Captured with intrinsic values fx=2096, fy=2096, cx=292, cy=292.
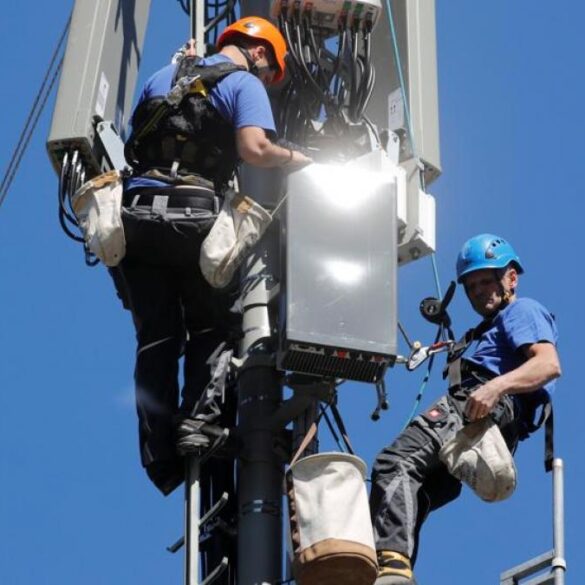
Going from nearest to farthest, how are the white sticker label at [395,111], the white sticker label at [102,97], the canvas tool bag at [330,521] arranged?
the canvas tool bag at [330,521], the white sticker label at [102,97], the white sticker label at [395,111]

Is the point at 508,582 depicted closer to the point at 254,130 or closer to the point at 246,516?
the point at 246,516

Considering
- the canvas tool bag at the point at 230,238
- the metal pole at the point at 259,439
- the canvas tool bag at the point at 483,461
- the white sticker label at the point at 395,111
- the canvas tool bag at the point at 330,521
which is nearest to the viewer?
the canvas tool bag at the point at 330,521

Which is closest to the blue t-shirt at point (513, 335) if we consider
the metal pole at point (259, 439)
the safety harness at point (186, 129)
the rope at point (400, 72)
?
the metal pole at point (259, 439)

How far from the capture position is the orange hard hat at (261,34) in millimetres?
10352

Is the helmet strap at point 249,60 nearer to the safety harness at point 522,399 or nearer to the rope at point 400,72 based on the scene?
the rope at point 400,72

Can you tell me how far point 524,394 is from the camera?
32.0 feet

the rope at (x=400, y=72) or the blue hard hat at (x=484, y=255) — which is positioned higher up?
the rope at (x=400, y=72)

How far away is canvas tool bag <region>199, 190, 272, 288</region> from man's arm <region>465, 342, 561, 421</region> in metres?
1.25

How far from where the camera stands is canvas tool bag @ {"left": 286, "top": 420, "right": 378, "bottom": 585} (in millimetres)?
8555

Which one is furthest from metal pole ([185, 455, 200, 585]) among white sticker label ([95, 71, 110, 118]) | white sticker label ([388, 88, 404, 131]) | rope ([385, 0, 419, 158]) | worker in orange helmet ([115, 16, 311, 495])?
white sticker label ([388, 88, 404, 131])

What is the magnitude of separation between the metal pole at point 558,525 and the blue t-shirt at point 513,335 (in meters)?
0.51

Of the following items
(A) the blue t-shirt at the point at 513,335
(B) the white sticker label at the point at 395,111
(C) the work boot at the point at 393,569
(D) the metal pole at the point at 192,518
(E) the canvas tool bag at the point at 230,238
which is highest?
(B) the white sticker label at the point at 395,111

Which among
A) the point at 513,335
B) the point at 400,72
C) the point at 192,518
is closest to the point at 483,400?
the point at 513,335

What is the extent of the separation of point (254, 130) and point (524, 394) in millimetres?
1757
